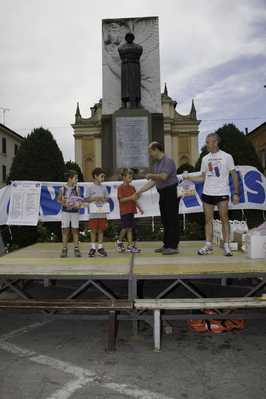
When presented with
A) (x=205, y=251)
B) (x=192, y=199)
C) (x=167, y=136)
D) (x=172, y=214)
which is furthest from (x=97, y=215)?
(x=167, y=136)

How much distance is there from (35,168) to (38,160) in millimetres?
247

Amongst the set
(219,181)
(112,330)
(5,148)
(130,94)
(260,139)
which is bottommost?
(112,330)

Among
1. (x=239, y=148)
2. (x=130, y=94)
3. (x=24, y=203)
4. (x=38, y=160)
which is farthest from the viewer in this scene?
(x=130, y=94)

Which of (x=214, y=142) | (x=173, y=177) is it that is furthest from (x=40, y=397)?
(x=214, y=142)

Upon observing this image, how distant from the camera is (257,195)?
8.38 metres

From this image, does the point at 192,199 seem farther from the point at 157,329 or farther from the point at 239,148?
the point at 157,329

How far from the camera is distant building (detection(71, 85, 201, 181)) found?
54.6 metres

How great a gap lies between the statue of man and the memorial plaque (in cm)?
80

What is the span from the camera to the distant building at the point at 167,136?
179 feet

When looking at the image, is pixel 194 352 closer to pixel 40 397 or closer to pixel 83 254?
pixel 40 397

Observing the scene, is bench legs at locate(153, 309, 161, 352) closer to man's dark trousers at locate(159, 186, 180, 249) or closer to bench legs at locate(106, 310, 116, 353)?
bench legs at locate(106, 310, 116, 353)

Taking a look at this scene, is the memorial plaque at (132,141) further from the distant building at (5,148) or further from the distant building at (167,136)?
the distant building at (167,136)

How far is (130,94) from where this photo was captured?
38.5 ft

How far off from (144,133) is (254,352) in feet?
28.3
